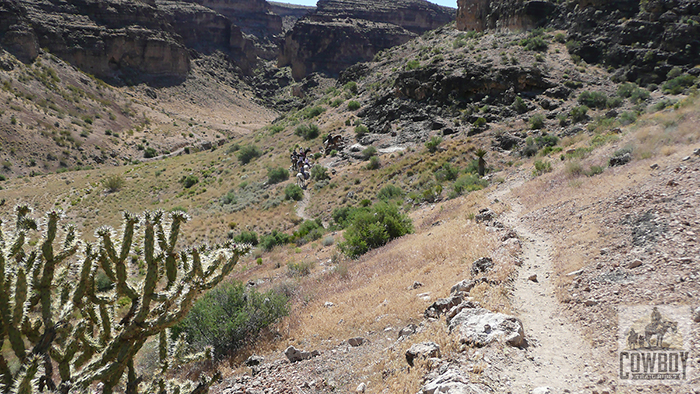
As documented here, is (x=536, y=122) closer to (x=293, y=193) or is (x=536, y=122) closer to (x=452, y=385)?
(x=293, y=193)

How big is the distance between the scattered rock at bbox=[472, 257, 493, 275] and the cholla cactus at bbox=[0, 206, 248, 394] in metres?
4.07

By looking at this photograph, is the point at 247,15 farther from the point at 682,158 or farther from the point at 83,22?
the point at 682,158

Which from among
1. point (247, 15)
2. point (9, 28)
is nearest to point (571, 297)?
point (9, 28)

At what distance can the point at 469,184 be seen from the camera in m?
18.4

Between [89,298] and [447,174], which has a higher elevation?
[89,298]

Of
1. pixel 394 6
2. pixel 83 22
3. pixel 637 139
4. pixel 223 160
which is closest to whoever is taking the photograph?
pixel 637 139

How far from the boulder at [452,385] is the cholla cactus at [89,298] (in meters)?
2.54

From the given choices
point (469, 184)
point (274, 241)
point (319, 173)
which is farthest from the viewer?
point (319, 173)

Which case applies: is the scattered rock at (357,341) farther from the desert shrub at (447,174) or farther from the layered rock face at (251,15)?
the layered rock face at (251,15)

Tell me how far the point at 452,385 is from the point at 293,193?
22.6 meters

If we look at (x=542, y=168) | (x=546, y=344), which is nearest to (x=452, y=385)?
(x=546, y=344)

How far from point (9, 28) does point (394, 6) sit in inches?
3787

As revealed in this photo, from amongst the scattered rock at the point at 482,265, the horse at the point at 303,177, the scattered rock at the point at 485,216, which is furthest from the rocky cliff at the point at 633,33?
the scattered rock at the point at 482,265

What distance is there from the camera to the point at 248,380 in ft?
18.7
